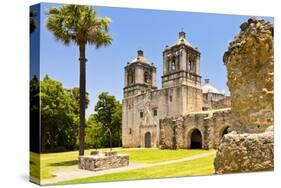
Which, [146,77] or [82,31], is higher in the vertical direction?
[82,31]

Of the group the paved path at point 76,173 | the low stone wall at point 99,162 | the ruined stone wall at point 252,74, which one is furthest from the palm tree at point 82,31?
the ruined stone wall at point 252,74

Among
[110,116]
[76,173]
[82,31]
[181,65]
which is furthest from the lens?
[181,65]

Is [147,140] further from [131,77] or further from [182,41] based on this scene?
[182,41]

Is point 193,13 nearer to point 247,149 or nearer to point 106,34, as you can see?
point 106,34

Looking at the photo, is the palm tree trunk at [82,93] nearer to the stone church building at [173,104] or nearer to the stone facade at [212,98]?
the stone church building at [173,104]

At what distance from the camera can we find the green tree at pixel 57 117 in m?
13.6

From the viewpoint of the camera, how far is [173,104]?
660 inches

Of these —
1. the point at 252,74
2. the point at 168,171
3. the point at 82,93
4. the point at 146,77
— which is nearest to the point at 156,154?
the point at 168,171

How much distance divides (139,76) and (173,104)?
1.55 m

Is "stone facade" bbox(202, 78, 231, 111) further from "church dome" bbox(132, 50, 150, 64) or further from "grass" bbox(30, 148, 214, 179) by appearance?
"church dome" bbox(132, 50, 150, 64)

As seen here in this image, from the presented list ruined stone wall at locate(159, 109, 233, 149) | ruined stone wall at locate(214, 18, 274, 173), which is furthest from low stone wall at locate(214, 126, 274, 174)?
ruined stone wall at locate(159, 109, 233, 149)

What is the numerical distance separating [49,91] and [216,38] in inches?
202

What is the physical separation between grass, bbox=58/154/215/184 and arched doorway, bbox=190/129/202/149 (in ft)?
2.91

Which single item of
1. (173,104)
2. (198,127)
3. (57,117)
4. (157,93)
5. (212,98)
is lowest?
(198,127)
